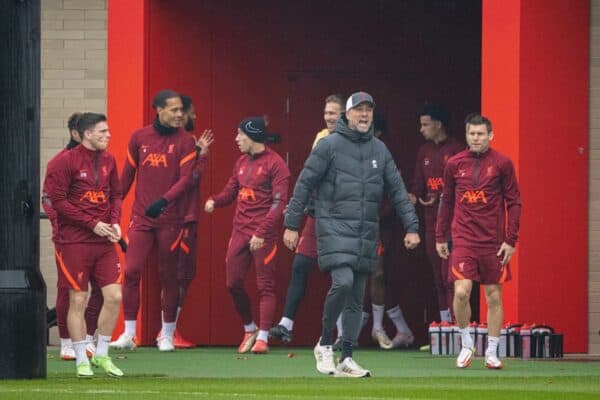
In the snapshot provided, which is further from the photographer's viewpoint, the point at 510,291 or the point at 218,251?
the point at 218,251

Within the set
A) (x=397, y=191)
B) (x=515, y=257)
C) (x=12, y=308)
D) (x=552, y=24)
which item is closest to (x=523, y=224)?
(x=515, y=257)

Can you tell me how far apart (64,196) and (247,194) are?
4.04 metres

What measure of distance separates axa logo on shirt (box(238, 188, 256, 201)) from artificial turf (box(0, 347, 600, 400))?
150 cm

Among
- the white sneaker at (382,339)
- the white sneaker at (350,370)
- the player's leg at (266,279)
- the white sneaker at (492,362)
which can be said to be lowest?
the white sneaker at (382,339)

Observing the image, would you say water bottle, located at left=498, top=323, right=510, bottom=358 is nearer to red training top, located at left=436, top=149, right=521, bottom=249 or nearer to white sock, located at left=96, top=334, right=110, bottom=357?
red training top, located at left=436, top=149, right=521, bottom=249

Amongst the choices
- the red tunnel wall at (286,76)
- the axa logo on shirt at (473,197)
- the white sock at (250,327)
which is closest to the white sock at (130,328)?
the red tunnel wall at (286,76)

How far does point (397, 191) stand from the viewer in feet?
45.7

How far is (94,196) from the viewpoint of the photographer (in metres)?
14.2

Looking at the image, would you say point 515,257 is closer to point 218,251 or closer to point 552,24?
point 552,24

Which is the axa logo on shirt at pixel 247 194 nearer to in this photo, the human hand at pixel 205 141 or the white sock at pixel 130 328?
the human hand at pixel 205 141

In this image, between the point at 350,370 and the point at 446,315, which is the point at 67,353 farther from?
the point at 446,315

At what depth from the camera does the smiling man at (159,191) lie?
17812 millimetres

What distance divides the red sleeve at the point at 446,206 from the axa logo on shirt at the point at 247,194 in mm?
2727

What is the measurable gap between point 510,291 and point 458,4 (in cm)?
455
